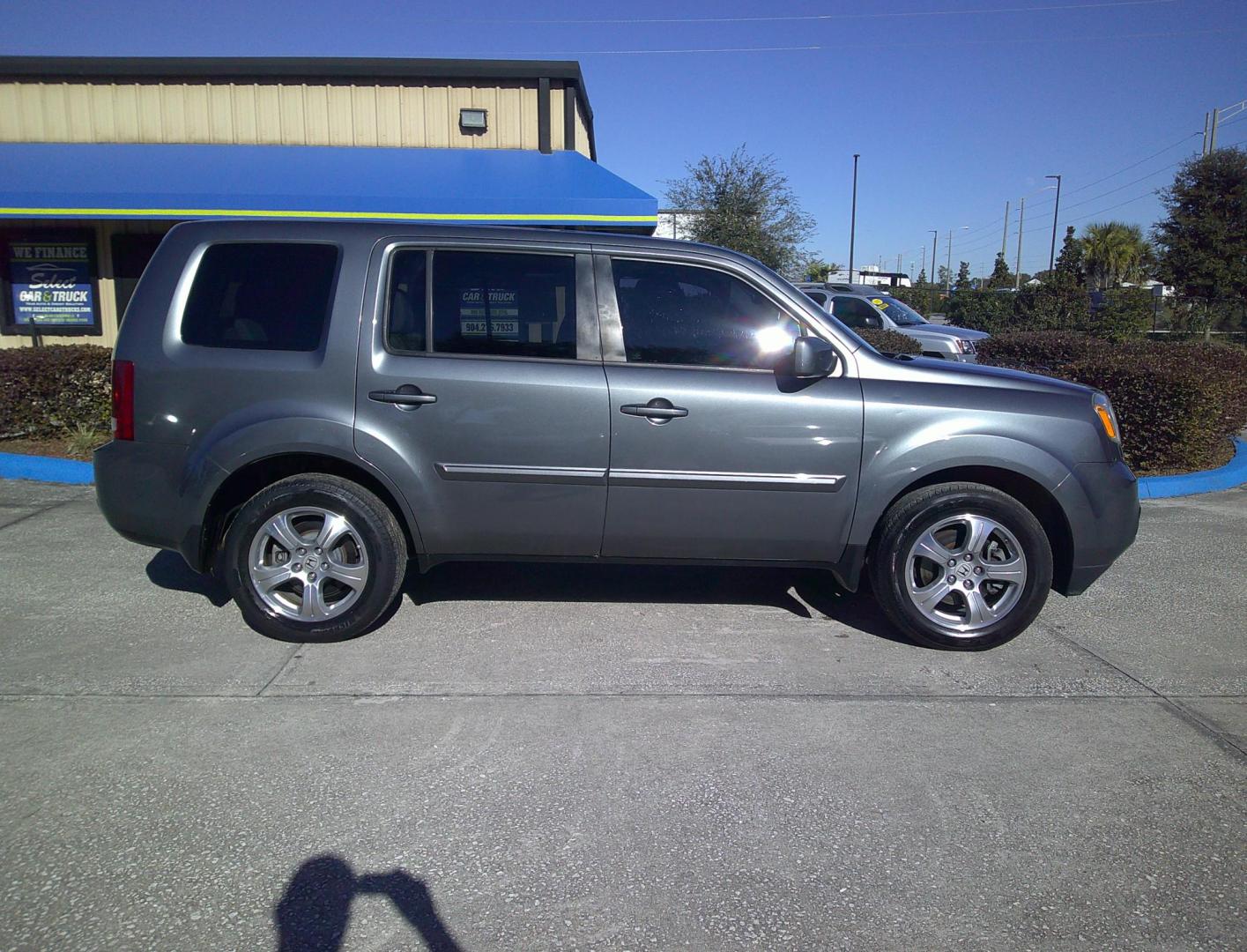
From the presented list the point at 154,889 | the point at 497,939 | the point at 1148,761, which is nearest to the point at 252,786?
the point at 154,889

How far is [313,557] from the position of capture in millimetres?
4652

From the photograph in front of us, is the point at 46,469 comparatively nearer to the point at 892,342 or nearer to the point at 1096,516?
the point at 1096,516

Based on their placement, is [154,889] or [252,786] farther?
[252,786]

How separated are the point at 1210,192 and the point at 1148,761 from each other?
31453mm

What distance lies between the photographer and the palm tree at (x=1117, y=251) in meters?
44.9

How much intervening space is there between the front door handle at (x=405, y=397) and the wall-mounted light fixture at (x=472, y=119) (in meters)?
9.02

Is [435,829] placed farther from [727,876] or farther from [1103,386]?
[1103,386]

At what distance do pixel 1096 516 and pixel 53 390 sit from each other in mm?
8711

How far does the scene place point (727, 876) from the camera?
293 centimetres

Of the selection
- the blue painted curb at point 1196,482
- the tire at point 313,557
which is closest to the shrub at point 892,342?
the blue painted curb at point 1196,482

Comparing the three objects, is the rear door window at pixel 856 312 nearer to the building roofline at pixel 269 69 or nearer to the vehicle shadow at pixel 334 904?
the building roofline at pixel 269 69

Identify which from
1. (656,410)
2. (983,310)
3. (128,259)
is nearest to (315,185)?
(128,259)

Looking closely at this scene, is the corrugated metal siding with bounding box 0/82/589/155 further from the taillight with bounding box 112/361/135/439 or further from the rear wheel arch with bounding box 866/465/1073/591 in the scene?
the rear wheel arch with bounding box 866/465/1073/591

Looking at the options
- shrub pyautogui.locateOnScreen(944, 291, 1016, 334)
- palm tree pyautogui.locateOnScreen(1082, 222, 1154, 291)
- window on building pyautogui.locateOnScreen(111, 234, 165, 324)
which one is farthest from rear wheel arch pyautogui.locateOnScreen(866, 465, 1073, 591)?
palm tree pyautogui.locateOnScreen(1082, 222, 1154, 291)
